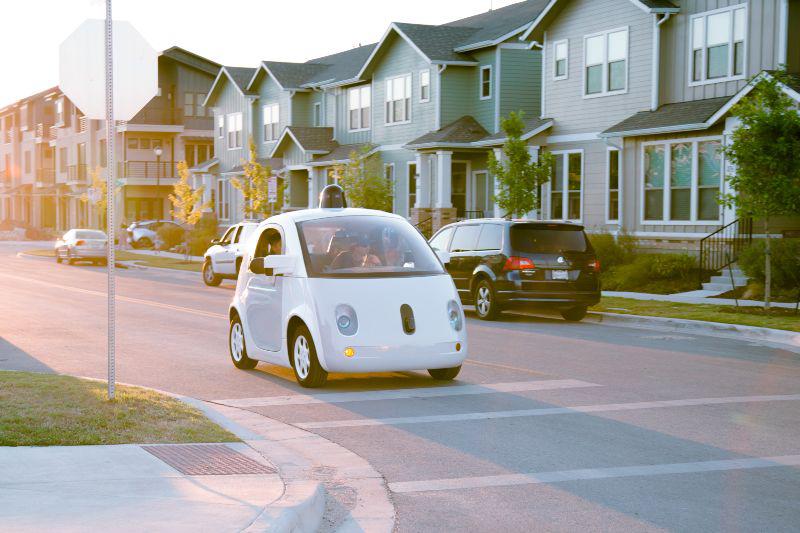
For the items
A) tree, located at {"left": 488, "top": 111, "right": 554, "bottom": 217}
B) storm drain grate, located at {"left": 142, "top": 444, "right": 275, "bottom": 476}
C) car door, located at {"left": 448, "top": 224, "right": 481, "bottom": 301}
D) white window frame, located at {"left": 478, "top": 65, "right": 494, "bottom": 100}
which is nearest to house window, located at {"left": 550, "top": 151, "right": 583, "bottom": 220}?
tree, located at {"left": 488, "top": 111, "right": 554, "bottom": 217}

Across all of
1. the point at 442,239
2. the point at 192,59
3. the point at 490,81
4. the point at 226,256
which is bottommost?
the point at 226,256

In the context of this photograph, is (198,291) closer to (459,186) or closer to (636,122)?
(636,122)

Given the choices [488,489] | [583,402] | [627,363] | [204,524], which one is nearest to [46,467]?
[204,524]

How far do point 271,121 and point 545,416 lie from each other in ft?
149

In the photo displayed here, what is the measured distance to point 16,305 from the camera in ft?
68.9

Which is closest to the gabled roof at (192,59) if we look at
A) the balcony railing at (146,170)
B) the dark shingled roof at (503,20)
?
the balcony railing at (146,170)

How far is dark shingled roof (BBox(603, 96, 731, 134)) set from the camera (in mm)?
25562

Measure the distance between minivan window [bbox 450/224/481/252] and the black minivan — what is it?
0.41m

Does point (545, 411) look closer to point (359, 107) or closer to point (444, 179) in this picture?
point (444, 179)

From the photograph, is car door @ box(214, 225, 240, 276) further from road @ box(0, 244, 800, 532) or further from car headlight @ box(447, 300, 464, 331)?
car headlight @ box(447, 300, 464, 331)

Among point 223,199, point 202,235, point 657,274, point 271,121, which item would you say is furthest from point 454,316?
point 223,199

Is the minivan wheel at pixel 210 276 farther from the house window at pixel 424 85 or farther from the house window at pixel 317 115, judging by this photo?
the house window at pixel 317 115

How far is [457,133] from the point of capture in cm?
3772

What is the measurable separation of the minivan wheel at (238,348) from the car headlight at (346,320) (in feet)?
6.66
